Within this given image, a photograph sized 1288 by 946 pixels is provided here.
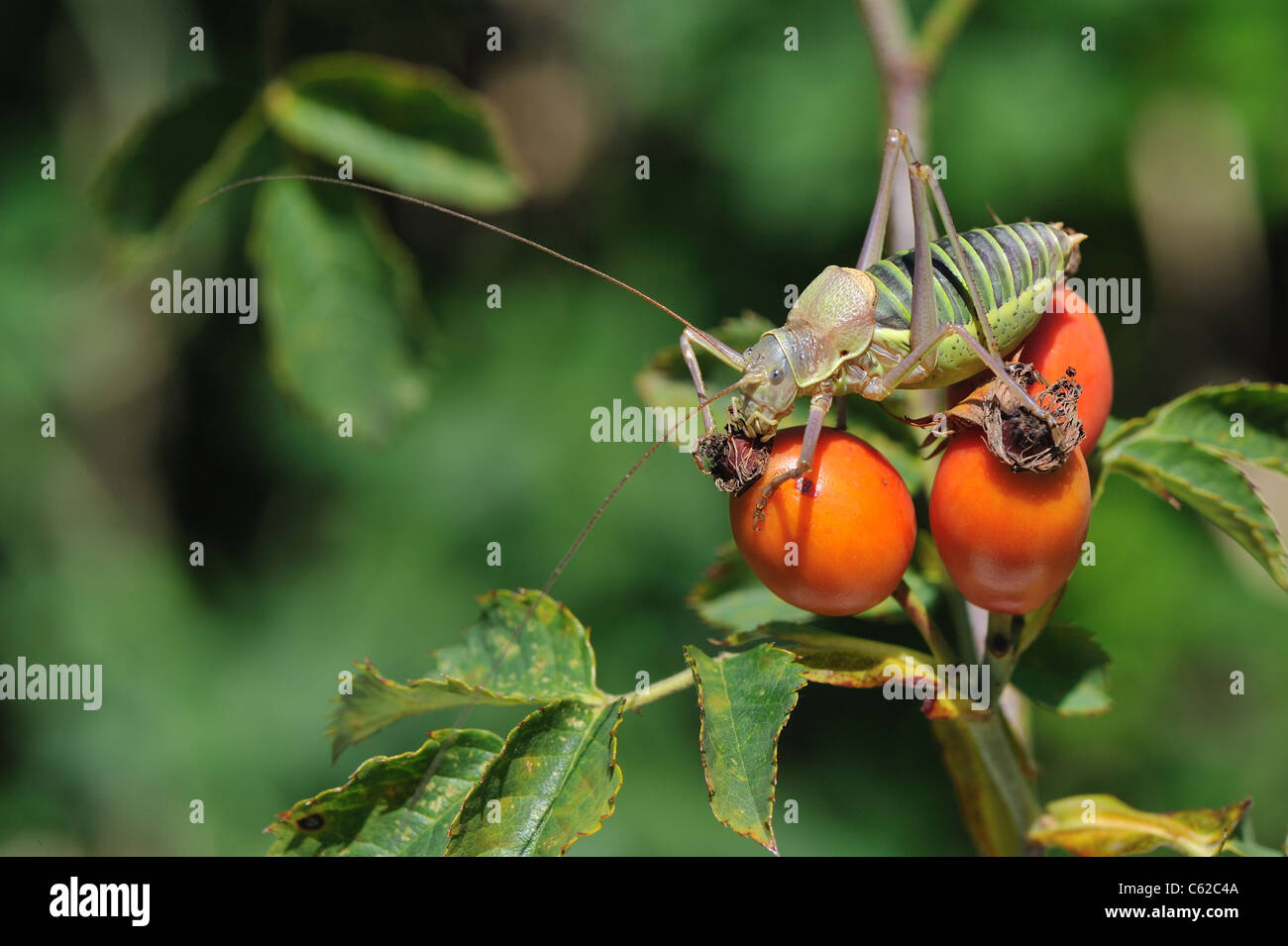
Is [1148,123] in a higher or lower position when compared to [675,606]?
higher

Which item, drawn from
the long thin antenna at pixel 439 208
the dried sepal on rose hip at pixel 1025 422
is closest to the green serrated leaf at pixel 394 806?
the long thin antenna at pixel 439 208

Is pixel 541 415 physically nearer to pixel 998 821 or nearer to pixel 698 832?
pixel 698 832

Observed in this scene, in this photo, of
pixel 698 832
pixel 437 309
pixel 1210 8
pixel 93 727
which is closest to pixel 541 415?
pixel 437 309

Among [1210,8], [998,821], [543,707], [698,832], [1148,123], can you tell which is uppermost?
A: [1210,8]
